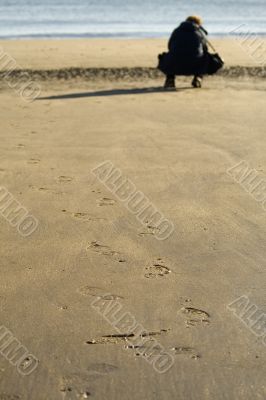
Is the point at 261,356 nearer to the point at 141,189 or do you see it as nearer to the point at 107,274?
the point at 107,274

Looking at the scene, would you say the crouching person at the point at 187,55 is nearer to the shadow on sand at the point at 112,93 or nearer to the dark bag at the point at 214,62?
the dark bag at the point at 214,62

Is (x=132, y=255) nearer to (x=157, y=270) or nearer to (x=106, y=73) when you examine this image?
(x=157, y=270)

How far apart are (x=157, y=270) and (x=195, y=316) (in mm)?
674

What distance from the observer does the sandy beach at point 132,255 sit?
3.83 meters

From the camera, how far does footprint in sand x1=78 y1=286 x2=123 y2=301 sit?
4.60 m

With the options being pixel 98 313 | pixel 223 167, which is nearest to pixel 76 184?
pixel 223 167

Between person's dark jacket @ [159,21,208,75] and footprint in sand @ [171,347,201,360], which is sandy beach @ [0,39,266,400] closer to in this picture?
footprint in sand @ [171,347,201,360]

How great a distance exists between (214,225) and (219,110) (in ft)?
15.4

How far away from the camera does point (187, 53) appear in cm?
1193

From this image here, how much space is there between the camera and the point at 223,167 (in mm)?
7371

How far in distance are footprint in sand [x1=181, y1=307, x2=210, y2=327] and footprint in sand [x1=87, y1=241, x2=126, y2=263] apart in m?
0.79

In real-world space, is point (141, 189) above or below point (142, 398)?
below

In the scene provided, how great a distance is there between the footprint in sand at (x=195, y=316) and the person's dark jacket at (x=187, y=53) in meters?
7.86

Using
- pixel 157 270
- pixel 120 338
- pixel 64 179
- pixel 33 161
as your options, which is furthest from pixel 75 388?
pixel 33 161
